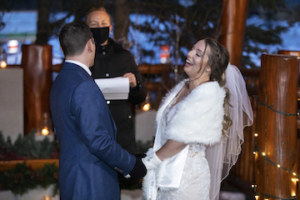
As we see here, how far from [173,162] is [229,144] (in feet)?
1.69

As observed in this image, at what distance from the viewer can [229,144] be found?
2.41m

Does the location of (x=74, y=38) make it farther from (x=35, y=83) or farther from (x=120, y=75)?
(x=35, y=83)

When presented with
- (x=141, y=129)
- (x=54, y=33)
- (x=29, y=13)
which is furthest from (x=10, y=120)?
(x=29, y=13)

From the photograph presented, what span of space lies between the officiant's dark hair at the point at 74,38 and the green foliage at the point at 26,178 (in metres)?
2.32

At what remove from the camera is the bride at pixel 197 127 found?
203 centimetres

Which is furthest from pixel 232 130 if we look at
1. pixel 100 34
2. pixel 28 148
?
pixel 28 148

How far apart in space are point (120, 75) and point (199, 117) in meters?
A: 1.05

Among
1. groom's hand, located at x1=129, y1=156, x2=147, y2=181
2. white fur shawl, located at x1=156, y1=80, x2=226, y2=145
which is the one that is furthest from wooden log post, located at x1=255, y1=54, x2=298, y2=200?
groom's hand, located at x1=129, y1=156, x2=147, y2=181

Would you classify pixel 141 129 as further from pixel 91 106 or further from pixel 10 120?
pixel 91 106

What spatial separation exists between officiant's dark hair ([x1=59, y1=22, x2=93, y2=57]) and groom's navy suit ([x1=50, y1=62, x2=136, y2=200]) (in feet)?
0.27


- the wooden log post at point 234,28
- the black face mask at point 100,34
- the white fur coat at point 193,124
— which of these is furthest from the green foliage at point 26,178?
the wooden log post at point 234,28

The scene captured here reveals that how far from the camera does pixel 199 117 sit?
6.59ft

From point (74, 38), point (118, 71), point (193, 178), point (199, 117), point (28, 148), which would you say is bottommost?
point (28, 148)

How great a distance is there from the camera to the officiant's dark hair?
1864 millimetres
